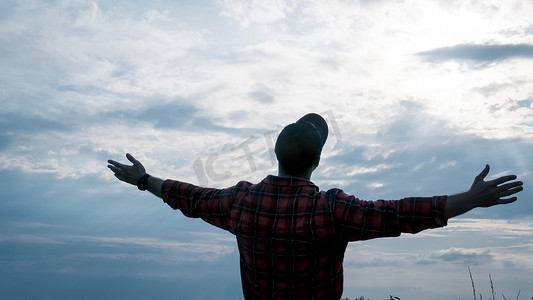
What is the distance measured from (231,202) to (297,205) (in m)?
0.70

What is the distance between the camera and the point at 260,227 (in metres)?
4.66

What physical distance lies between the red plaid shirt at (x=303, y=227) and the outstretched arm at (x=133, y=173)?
3.56 ft

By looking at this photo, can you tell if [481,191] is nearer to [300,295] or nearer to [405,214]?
[405,214]

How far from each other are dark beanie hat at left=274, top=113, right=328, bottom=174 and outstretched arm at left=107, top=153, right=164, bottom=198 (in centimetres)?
159

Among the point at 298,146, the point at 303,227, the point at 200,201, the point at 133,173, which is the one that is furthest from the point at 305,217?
the point at 133,173

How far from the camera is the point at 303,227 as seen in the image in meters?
4.47

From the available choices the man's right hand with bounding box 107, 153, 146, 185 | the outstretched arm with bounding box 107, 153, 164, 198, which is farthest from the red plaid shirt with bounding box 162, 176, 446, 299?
the man's right hand with bounding box 107, 153, 146, 185

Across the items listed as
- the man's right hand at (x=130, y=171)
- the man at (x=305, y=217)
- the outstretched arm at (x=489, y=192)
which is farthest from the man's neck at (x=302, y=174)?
the man's right hand at (x=130, y=171)

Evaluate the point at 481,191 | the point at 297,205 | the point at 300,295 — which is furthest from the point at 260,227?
the point at 481,191

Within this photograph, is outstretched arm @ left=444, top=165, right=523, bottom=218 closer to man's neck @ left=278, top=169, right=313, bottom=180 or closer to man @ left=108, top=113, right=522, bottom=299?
man @ left=108, top=113, right=522, bottom=299

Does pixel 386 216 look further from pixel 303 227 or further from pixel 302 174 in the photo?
pixel 302 174

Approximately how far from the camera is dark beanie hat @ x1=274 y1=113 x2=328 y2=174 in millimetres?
4660

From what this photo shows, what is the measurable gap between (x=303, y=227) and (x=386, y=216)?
0.69m

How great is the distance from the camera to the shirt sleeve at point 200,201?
5.03 m
